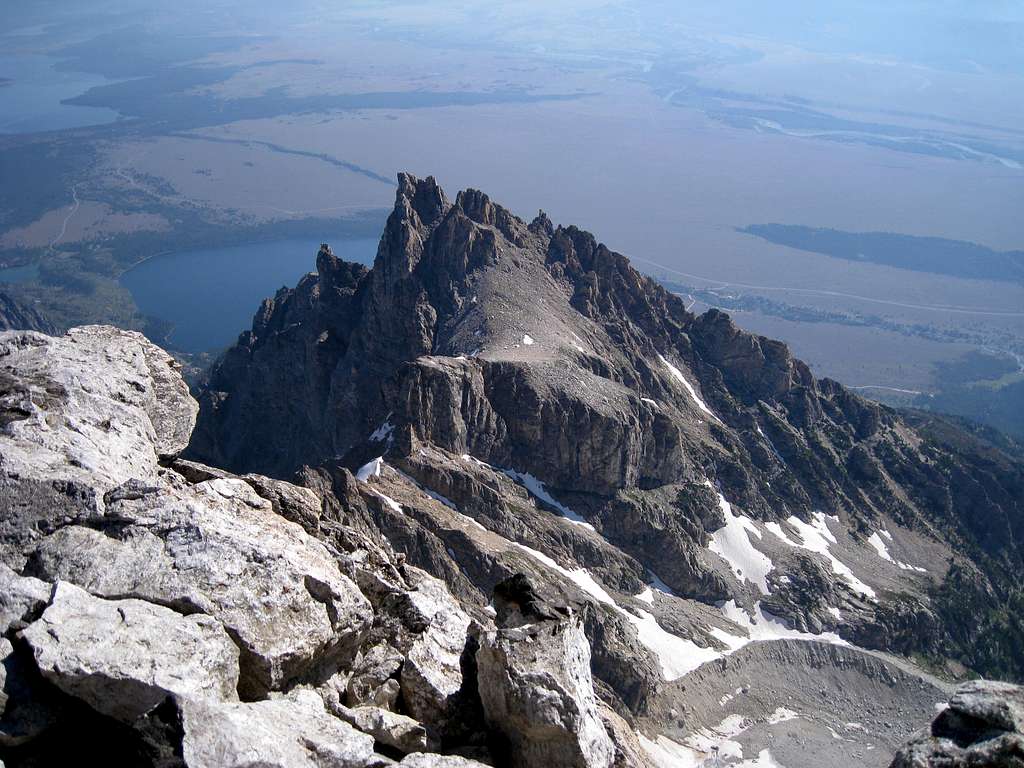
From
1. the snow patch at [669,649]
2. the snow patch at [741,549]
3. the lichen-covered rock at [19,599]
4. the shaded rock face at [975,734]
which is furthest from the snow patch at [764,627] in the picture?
the lichen-covered rock at [19,599]

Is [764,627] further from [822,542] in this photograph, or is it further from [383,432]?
[383,432]

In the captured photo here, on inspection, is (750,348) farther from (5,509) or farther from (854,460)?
(5,509)

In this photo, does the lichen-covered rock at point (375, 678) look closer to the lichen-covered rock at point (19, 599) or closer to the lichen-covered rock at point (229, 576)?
the lichen-covered rock at point (229, 576)

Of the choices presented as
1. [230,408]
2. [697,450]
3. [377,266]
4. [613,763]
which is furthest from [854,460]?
[613,763]

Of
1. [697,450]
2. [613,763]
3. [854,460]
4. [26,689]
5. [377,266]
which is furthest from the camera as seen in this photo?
[854,460]

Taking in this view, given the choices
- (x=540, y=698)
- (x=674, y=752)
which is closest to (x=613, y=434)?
(x=674, y=752)

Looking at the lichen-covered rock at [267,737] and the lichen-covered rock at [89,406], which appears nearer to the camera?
the lichen-covered rock at [267,737]

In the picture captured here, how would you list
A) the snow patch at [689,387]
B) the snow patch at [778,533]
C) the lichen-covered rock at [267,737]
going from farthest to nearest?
the snow patch at [689,387]
the snow patch at [778,533]
the lichen-covered rock at [267,737]
